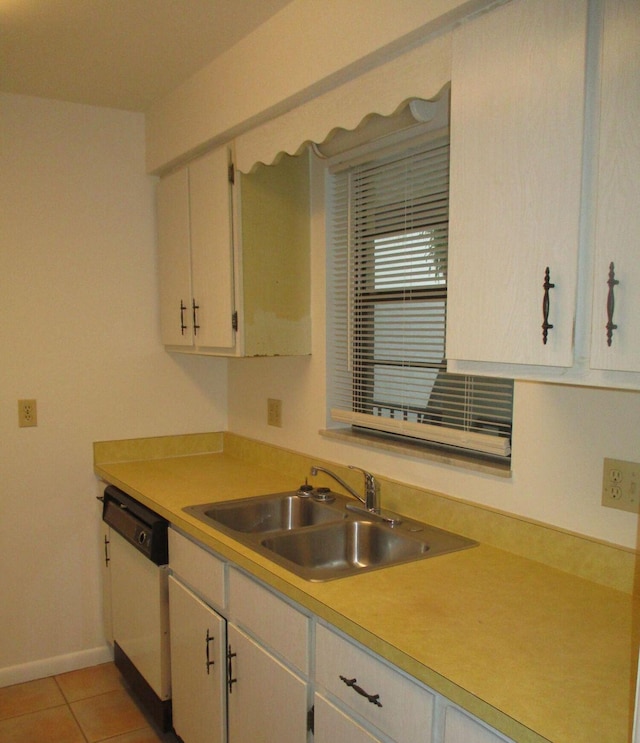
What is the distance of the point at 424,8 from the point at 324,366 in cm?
133

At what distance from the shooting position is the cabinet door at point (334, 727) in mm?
1354

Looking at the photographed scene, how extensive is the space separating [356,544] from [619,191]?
1330mm

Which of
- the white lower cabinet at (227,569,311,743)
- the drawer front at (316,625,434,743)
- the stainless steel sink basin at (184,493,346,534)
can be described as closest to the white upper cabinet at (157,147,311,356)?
the stainless steel sink basin at (184,493,346,534)

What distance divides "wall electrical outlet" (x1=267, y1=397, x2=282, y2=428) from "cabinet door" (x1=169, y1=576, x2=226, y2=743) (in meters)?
0.82

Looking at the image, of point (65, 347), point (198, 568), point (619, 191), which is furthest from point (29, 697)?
point (619, 191)

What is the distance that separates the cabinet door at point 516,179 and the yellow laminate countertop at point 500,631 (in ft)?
1.80

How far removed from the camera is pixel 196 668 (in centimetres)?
206

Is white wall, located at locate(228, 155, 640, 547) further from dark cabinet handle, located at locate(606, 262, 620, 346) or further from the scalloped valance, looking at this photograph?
the scalloped valance

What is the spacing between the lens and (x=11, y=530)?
277 centimetres

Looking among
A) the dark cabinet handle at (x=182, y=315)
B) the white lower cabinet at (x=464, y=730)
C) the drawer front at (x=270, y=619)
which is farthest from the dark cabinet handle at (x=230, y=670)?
the dark cabinet handle at (x=182, y=315)

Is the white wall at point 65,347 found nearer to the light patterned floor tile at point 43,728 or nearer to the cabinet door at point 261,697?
the light patterned floor tile at point 43,728

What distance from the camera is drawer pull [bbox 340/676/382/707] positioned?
1.30 metres

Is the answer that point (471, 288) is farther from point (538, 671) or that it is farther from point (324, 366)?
point (324, 366)

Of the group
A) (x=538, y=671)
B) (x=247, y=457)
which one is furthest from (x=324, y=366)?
(x=538, y=671)
